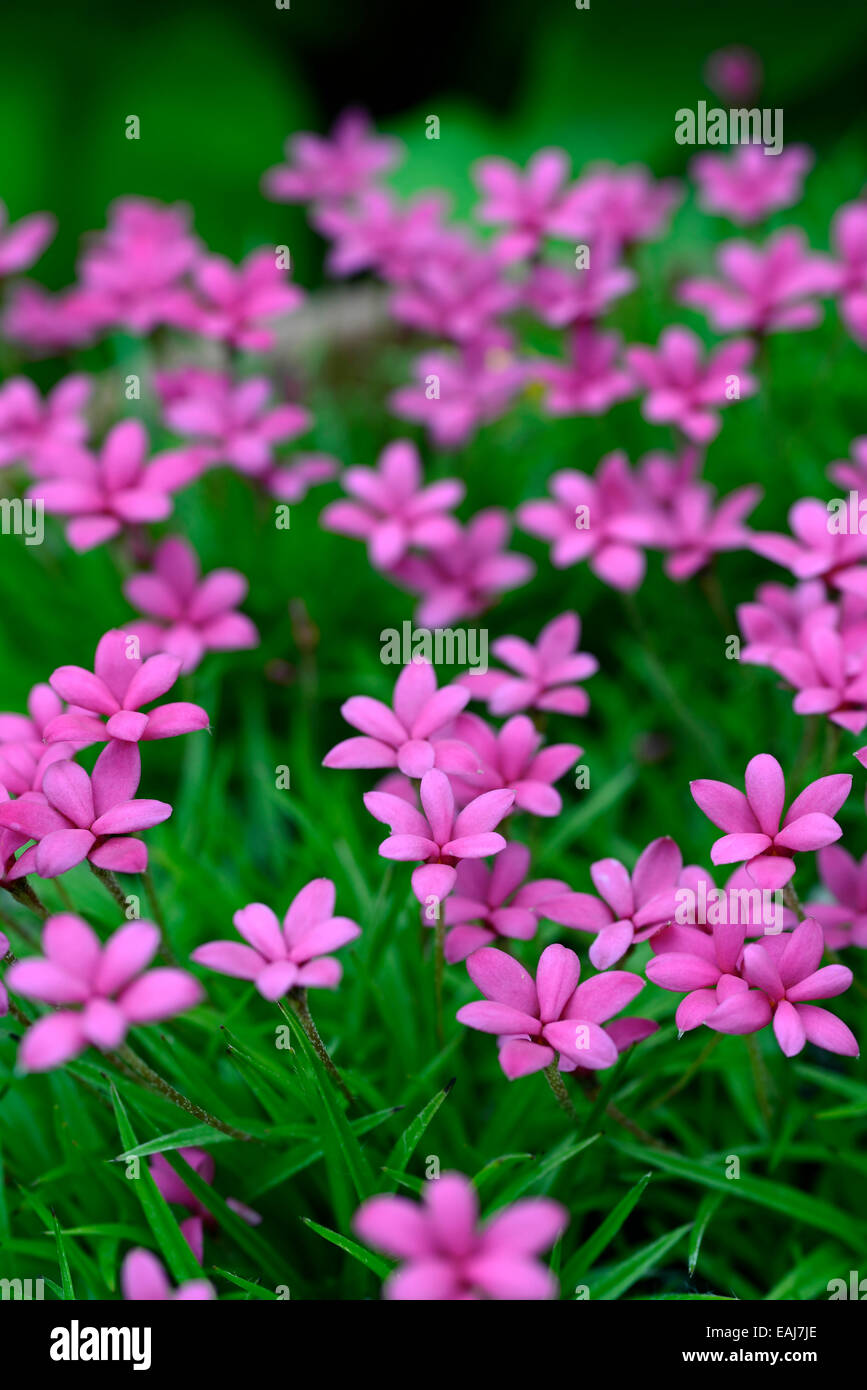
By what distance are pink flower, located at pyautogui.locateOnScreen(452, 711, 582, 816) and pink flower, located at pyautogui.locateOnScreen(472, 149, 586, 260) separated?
0.73 metres

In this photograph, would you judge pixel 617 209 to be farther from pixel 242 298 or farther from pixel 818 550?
pixel 818 550

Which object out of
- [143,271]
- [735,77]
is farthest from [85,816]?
[735,77]

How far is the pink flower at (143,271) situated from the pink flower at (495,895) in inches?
33.0

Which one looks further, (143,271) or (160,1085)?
(143,271)

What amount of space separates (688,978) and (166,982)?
1.11 feet

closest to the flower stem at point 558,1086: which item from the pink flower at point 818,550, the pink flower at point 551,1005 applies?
the pink flower at point 551,1005

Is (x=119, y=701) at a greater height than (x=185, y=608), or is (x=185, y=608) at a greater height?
(x=185, y=608)

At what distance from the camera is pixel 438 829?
0.78 m

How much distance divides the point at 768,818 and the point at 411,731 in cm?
27

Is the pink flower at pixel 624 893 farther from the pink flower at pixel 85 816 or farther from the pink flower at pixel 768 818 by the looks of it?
the pink flower at pixel 85 816

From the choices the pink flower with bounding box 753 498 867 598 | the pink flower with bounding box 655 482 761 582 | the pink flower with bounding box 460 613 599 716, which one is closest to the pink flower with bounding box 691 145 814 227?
the pink flower with bounding box 655 482 761 582

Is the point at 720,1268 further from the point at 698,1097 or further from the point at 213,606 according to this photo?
the point at 213,606

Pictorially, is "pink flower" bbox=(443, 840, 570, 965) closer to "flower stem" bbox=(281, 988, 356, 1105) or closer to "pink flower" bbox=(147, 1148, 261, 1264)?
"flower stem" bbox=(281, 988, 356, 1105)

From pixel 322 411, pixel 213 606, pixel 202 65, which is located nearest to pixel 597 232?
pixel 322 411
